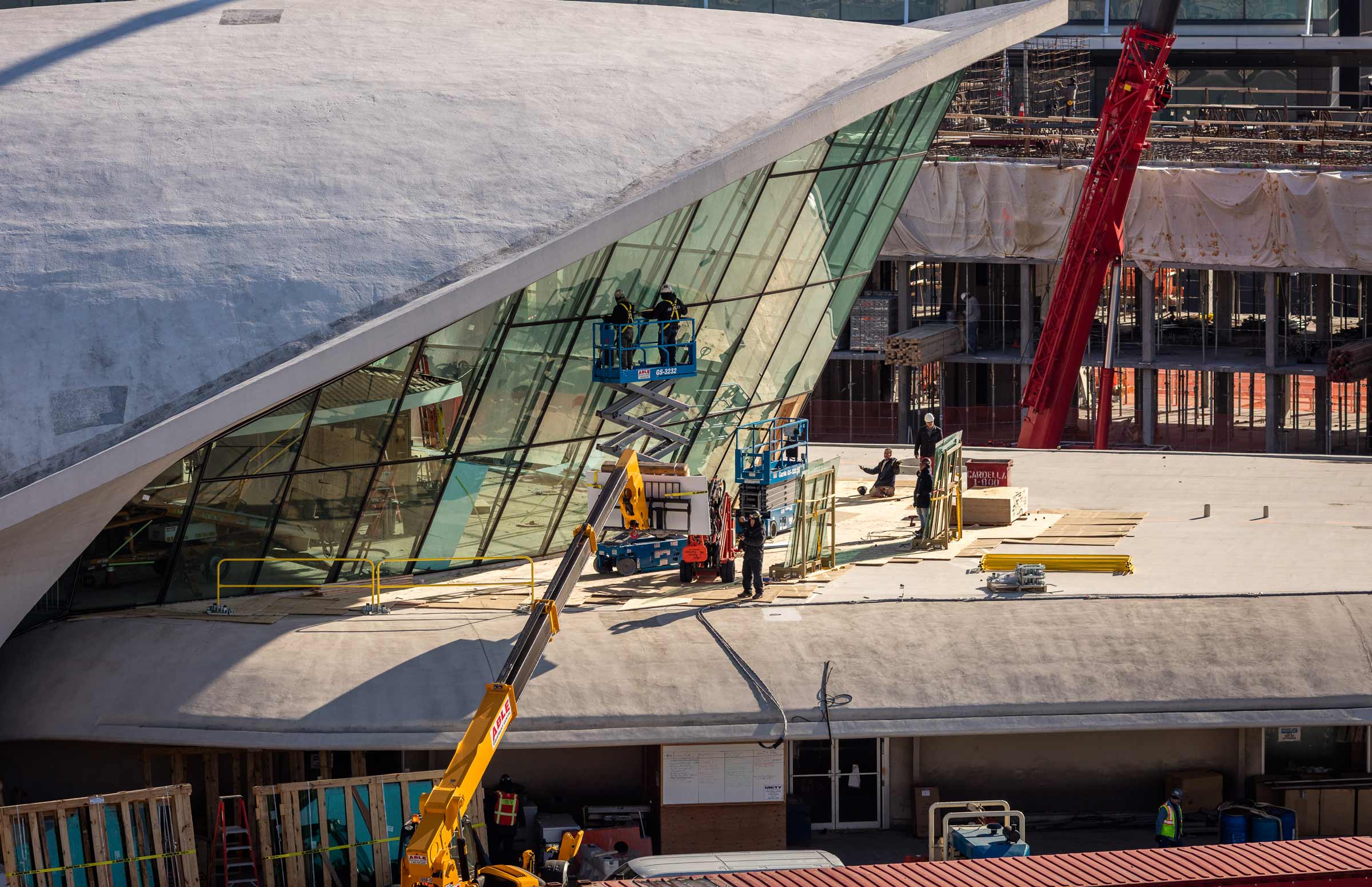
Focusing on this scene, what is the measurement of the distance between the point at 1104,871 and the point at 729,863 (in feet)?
16.2

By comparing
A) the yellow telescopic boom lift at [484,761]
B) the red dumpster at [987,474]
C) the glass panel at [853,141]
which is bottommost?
the yellow telescopic boom lift at [484,761]

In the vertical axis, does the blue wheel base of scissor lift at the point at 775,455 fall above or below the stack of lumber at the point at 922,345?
below

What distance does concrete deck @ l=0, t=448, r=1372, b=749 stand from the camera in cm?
2512

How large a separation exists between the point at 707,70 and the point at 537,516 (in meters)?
8.52

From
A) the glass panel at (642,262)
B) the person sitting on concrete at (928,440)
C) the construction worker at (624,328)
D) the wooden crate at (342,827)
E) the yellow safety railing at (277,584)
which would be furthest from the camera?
the person sitting on concrete at (928,440)

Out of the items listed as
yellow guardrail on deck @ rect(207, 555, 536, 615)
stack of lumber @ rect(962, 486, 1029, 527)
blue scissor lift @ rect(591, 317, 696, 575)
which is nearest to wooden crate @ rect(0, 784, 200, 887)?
yellow guardrail on deck @ rect(207, 555, 536, 615)

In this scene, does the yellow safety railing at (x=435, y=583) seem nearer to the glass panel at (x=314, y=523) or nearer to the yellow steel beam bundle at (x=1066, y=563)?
the glass panel at (x=314, y=523)

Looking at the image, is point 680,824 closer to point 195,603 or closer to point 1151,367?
point 195,603

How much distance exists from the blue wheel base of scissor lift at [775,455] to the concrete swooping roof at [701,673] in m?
4.61

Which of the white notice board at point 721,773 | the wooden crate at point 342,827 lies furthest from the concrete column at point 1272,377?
the wooden crate at point 342,827

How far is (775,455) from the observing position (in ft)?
104

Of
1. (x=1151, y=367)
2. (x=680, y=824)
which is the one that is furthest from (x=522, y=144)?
(x=1151, y=367)

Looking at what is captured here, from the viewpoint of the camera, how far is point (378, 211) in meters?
26.6

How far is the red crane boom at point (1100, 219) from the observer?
142ft
